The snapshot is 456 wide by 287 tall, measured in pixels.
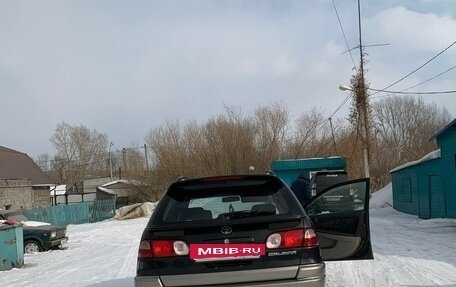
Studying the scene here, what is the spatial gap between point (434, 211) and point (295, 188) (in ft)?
37.7

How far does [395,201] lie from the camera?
2777 centimetres

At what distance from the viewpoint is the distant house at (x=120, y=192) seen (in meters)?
51.4

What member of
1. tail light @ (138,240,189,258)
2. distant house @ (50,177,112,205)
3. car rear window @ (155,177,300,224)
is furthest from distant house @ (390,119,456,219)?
distant house @ (50,177,112,205)

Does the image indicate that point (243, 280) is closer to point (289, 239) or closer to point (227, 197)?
point (289, 239)

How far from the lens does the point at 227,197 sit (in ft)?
18.1

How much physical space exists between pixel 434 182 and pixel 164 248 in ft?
61.3

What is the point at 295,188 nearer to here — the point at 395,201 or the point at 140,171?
the point at 395,201

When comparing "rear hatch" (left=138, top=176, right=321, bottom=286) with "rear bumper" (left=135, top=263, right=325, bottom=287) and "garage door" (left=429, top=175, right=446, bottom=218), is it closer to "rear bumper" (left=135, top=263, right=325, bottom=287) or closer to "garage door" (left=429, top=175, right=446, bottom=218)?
"rear bumper" (left=135, top=263, right=325, bottom=287)

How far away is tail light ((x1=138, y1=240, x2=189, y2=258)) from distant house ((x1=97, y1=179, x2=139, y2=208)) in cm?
4535

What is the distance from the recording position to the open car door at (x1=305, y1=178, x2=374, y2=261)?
613cm

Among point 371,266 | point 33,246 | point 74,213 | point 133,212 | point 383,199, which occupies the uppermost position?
point 371,266

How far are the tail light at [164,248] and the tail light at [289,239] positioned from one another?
2.40 feet

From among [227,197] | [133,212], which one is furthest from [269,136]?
[227,197]

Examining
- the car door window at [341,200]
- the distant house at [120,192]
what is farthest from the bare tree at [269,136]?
the car door window at [341,200]
